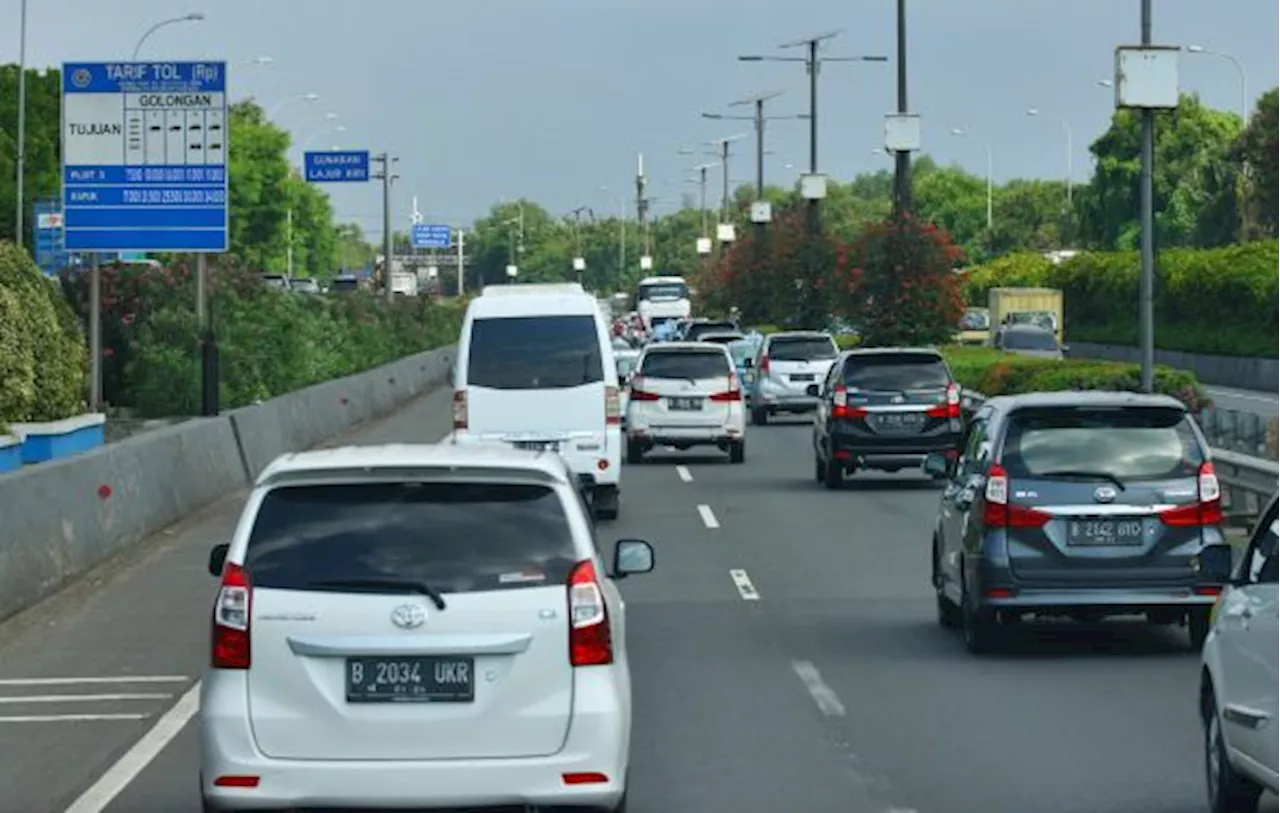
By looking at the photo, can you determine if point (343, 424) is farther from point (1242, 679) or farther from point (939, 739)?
point (1242, 679)

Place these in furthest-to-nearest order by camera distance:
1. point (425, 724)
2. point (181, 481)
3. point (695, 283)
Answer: point (695, 283), point (181, 481), point (425, 724)

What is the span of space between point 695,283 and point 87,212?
91.2 m

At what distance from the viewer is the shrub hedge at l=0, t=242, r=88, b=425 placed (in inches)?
1364

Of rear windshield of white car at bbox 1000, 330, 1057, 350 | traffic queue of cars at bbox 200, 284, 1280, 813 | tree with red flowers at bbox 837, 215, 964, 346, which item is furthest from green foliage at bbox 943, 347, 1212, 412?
rear windshield of white car at bbox 1000, 330, 1057, 350

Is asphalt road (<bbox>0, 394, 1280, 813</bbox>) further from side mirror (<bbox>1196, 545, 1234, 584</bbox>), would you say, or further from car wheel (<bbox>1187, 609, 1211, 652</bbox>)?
side mirror (<bbox>1196, 545, 1234, 584</bbox>)

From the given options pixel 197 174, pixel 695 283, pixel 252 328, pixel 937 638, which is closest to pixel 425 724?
pixel 937 638

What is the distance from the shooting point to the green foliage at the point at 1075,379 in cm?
3578

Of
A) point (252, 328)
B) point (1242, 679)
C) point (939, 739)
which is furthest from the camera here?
point (252, 328)

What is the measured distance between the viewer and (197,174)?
40281mm

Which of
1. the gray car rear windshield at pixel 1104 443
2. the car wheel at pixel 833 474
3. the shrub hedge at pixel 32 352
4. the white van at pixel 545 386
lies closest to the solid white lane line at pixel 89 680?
the gray car rear windshield at pixel 1104 443

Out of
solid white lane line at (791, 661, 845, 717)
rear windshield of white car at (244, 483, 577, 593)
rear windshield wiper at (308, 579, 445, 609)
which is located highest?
rear windshield of white car at (244, 483, 577, 593)

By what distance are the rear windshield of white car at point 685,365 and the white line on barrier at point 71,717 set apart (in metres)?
24.8

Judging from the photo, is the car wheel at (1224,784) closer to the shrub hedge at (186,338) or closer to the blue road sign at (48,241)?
the shrub hedge at (186,338)

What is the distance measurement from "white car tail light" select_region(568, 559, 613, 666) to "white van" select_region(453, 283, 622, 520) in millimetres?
19052
